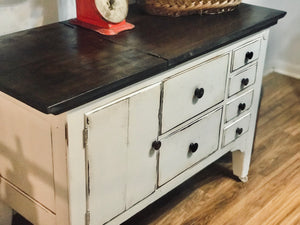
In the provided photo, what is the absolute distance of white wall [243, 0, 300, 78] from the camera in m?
→ 3.51

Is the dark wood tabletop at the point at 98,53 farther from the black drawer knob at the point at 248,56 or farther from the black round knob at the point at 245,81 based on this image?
the black round knob at the point at 245,81

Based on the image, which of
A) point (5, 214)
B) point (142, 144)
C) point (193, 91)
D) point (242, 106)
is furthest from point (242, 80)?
point (5, 214)

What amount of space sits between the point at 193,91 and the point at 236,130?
1.49 ft

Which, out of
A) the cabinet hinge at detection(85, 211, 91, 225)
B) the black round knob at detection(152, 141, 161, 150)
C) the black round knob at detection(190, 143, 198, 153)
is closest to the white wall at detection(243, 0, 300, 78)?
the black round knob at detection(190, 143, 198, 153)

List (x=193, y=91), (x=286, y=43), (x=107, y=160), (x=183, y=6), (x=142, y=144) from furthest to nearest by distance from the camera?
(x=286, y=43) < (x=183, y=6) < (x=193, y=91) < (x=142, y=144) < (x=107, y=160)

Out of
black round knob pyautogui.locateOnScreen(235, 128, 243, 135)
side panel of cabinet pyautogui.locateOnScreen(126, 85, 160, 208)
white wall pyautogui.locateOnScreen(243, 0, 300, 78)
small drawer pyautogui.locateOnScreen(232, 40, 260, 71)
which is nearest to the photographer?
side panel of cabinet pyautogui.locateOnScreen(126, 85, 160, 208)

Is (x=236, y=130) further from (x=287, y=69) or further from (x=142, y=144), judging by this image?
(x=287, y=69)

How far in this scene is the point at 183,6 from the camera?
6.42ft

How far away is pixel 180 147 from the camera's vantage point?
6.01 ft

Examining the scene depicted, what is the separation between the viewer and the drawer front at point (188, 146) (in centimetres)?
178

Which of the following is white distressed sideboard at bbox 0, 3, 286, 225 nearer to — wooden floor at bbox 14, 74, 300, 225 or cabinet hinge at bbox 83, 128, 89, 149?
cabinet hinge at bbox 83, 128, 89, 149

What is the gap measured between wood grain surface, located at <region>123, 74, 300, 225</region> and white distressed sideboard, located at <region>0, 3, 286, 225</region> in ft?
0.92

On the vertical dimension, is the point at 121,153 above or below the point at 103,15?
below

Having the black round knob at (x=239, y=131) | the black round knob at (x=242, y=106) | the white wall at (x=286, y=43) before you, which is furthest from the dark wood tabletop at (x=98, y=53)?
the white wall at (x=286, y=43)
